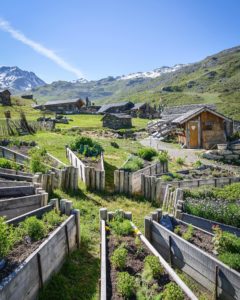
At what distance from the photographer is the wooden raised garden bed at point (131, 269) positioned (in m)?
5.59

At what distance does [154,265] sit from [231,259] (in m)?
1.65

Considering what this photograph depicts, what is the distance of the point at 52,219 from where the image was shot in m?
8.10

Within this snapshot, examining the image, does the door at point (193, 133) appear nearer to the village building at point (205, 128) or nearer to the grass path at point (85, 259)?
the village building at point (205, 128)

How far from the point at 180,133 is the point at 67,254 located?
28.3 meters

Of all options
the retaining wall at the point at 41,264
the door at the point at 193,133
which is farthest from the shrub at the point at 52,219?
the door at the point at 193,133

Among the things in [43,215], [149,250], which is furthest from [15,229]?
[149,250]

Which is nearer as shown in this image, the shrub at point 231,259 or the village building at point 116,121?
the shrub at point 231,259

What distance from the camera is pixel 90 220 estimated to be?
10.7 m

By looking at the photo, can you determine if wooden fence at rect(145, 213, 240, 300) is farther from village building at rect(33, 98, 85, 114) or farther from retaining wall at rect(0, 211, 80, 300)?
village building at rect(33, 98, 85, 114)

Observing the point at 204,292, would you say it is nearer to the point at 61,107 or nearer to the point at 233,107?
the point at 61,107

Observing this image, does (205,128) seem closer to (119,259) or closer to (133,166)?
(133,166)

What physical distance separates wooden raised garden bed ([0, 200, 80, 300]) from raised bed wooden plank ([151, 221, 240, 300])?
2487mm

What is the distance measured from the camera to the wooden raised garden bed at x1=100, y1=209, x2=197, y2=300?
5.59m

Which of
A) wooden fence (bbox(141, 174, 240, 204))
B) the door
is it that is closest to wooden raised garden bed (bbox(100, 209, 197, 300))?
wooden fence (bbox(141, 174, 240, 204))
